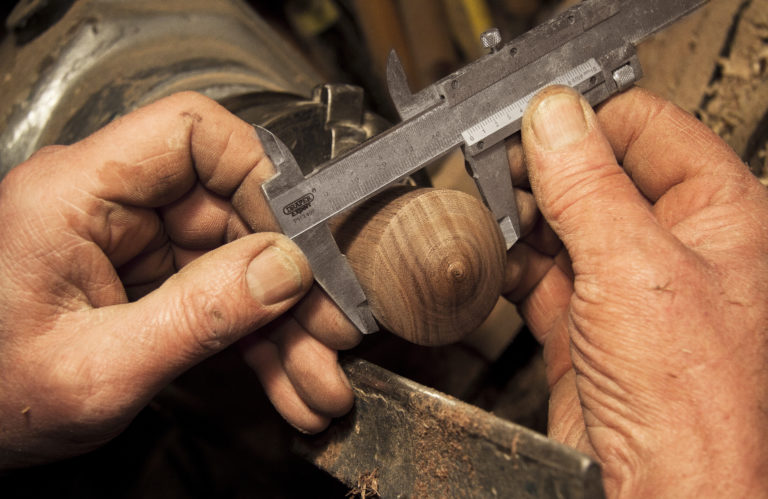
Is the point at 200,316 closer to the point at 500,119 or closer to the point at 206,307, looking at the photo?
the point at 206,307

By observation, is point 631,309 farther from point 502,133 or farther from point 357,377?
point 357,377

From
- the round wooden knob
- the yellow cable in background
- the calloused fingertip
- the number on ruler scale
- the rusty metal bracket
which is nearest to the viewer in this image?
the rusty metal bracket

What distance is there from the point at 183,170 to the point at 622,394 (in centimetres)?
78

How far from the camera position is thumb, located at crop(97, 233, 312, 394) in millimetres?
905

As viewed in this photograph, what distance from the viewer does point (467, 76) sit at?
3.19 ft

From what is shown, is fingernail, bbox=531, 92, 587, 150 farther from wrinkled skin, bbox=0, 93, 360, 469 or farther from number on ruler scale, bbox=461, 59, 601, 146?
wrinkled skin, bbox=0, 93, 360, 469

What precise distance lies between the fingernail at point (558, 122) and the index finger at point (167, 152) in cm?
46

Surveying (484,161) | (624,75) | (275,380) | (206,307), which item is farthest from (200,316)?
(624,75)

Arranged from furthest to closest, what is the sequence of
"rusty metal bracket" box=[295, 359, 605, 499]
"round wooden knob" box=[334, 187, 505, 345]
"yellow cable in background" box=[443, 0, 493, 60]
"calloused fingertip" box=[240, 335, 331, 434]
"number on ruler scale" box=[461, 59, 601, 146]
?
"yellow cable in background" box=[443, 0, 493, 60]
"calloused fingertip" box=[240, 335, 331, 434]
"number on ruler scale" box=[461, 59, 601, 146]
"round wooden knob" box=[334, 187, 505, 345]
"rusty metal bracket" box=[295, 359, 605, 499]

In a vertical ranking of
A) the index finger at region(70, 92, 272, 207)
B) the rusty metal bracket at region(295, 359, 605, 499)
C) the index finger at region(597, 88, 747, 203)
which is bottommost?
the rusty metal bracket at region(295, 359, 605, 499)

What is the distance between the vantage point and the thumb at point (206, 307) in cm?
90

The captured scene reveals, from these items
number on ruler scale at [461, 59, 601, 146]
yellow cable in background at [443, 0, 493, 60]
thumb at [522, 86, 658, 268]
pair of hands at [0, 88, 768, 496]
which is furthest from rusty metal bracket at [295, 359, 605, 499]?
yellow cable in background at [443, 0, 493, 60]

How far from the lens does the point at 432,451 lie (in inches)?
35.9

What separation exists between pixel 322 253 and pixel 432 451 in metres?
0.35
